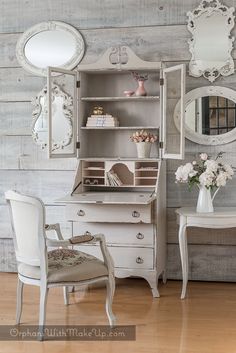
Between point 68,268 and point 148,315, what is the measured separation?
713 mm

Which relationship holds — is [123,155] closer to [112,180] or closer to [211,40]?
[112,180]

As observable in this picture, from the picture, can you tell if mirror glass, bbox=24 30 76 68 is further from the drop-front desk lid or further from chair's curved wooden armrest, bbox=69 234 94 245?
chair's curved wooden armrest, bbox=69 234 94 245

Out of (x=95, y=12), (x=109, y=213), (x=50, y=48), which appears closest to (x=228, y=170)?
(x=109, y=213)

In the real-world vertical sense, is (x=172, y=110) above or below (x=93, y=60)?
below

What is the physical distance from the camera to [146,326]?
355cm

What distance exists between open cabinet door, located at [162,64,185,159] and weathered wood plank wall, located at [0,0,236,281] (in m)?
0.24

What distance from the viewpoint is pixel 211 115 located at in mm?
4582

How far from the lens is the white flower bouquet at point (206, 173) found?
418 cm

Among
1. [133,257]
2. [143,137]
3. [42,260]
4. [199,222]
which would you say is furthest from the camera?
[143,137]

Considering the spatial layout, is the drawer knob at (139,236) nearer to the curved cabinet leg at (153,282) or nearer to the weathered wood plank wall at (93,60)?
the curved cabinet leg at (153,282)

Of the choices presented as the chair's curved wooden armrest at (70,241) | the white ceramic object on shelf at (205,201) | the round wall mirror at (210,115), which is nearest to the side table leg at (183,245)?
the white ceramic object on shelf at (205,201)

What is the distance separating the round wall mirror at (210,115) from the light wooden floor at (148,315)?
1.18 m

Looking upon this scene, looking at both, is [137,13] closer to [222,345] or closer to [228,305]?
[228,305]

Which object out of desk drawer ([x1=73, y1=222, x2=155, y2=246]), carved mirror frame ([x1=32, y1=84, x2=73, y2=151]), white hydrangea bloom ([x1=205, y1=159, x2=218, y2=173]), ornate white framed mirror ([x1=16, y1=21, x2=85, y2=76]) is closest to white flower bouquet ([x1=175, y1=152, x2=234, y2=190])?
white hydrangea bloom ([x1=205, y1=159, x2=218, y2=173])
